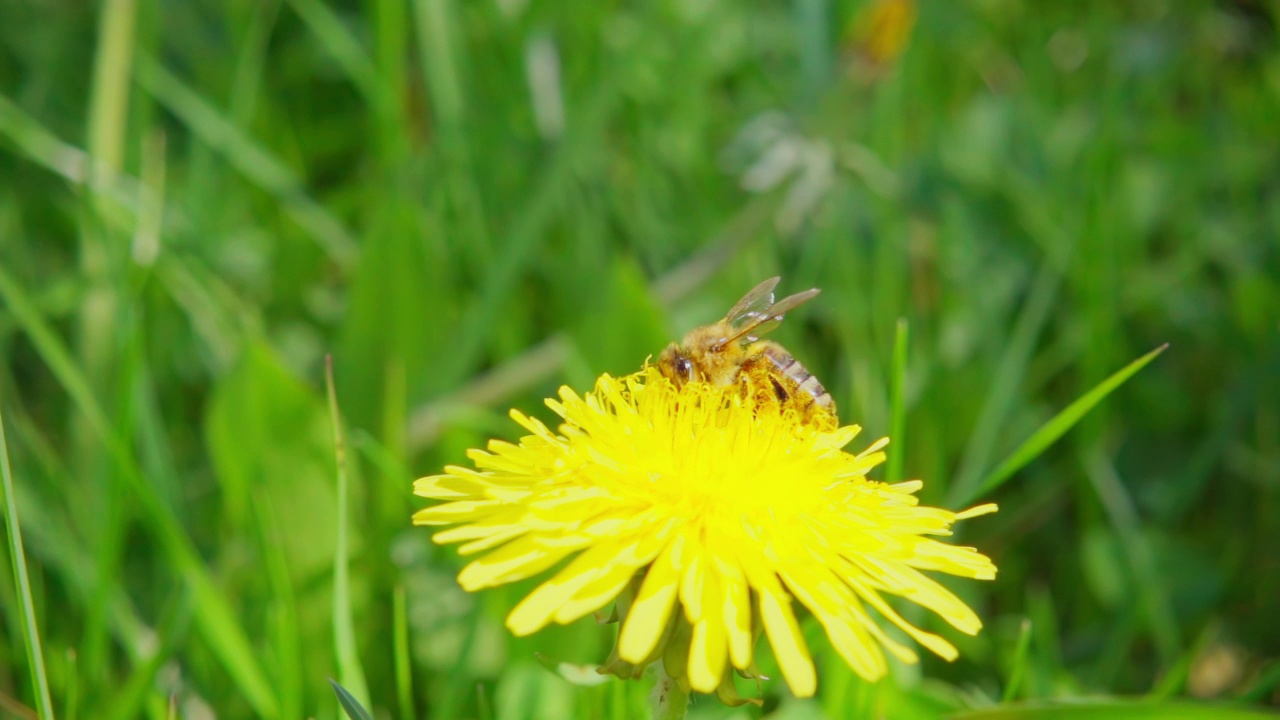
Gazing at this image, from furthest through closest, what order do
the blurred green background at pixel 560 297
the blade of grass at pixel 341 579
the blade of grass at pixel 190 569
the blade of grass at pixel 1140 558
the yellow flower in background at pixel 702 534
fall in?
1. the blade of grass at pixel 1140 558
2. the blurred green background at pixel 560 297
3. the blade of grass at pixel 190 569
4. the blade of grass at pixel 341 579
5. the yellow flower in background at pixel 702 534

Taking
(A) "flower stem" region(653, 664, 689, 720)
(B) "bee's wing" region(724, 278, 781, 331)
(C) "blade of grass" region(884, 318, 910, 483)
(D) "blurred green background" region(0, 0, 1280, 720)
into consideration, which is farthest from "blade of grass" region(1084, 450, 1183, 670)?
(A) "flower stem" region(653, 664, 689, 720)

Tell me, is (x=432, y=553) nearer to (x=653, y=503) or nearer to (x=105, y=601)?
(x=105, y=601)

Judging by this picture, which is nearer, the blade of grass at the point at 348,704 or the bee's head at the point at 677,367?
the blade of grass at the point at 348,704

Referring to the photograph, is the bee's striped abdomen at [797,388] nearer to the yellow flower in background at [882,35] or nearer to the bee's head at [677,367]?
the bee's head at [677,367]

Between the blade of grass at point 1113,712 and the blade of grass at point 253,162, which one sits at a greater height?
the blade of grass at point 253,162

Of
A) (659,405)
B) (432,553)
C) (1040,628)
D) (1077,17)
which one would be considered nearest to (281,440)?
(432,553)

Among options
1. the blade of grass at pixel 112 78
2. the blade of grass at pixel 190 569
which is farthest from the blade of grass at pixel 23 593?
the blade of grass at pixel 112 78
